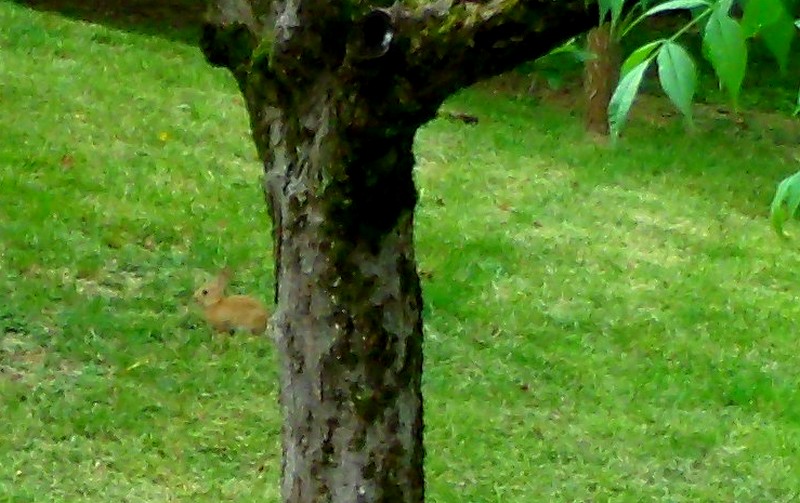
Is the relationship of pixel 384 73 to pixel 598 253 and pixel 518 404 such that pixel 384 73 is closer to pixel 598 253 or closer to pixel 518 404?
pixel 518 404

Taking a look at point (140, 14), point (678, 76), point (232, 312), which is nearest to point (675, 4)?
point (678, 76)

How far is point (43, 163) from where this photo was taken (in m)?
5.93

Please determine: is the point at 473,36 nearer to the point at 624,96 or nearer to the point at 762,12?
the point at 624,96

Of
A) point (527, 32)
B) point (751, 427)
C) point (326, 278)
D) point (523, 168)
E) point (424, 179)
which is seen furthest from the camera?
point (523, 168)

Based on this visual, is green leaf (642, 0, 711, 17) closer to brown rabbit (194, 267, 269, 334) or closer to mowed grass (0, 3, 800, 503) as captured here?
mowed grass (0, 3, 800, 503)

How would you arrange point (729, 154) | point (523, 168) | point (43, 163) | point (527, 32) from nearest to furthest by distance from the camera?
point (527, 32), point (43, 163), point (523, 168), point (729, 154)

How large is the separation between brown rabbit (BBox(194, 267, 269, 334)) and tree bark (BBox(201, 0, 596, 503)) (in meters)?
2.31

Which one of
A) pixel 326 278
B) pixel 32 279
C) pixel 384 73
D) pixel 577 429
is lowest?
pixel 577 429

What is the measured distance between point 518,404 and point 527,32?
295 cm

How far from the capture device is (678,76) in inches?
43.8

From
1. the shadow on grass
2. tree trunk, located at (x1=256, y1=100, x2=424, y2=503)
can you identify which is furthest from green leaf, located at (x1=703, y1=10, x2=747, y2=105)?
the shadow on grass

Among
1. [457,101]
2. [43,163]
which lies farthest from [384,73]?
[457,101]

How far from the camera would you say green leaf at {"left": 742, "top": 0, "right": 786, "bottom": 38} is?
1.04m

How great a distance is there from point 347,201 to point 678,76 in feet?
3.33
